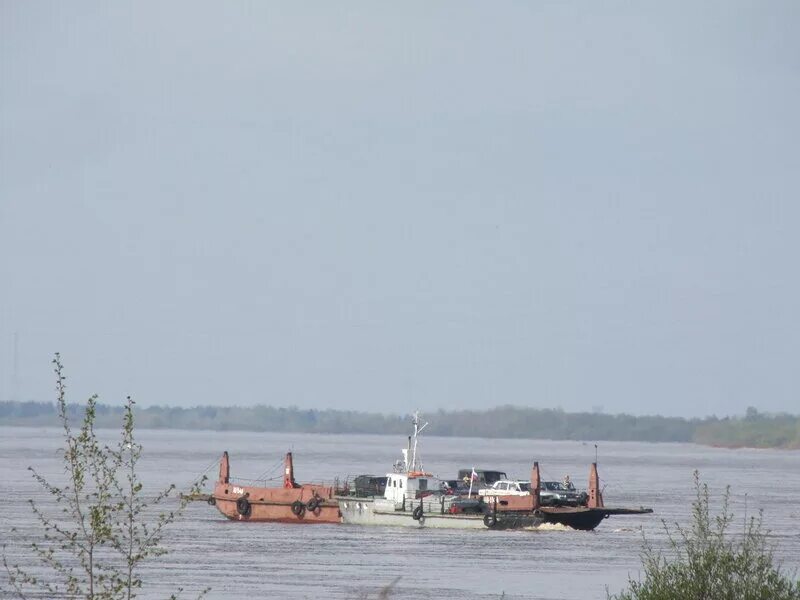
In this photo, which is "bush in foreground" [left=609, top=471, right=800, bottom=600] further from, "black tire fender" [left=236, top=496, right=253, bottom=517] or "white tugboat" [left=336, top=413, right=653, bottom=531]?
"black tire fender" [left=236, top=496, right=253, bottom=517]

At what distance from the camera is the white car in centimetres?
7662

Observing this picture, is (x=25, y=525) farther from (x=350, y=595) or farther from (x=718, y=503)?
(x=718, y=503)

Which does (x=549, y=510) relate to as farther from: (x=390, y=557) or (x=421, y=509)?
(x=390, y=557)

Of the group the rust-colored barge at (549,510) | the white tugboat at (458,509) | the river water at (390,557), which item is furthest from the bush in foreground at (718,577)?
the rust-colored barge at (549,510)

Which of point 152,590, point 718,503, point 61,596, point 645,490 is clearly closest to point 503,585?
point 152,590

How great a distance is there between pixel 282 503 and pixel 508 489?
1175cm

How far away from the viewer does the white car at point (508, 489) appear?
76.6 m

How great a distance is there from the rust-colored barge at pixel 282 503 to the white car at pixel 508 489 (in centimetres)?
780

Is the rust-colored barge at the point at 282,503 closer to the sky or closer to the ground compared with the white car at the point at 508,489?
closer to the ground

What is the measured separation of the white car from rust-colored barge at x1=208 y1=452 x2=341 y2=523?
7804mm

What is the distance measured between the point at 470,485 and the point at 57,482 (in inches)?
2248

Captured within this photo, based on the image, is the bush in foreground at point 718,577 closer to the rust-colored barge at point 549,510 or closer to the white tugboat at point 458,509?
the white tugboat at point 458,509

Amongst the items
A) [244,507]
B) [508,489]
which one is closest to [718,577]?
[508,489]

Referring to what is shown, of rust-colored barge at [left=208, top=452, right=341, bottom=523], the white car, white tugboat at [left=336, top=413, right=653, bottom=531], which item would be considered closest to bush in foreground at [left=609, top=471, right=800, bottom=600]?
white tugboat at [left=336, top=413, right=653, bottom=531]
